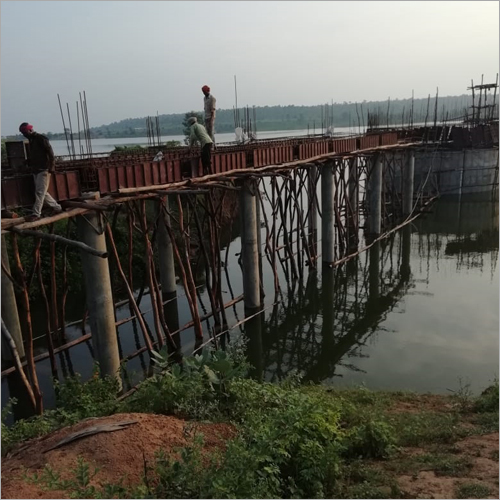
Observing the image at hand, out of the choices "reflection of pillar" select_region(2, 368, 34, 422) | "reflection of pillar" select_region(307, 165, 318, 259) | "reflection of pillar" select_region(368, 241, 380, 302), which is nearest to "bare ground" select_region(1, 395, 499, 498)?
"reflection of pillar" select_region(2, 368, 34, 422)

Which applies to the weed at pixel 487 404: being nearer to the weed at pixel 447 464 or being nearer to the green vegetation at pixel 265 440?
the green vegetation at pixel 265 440

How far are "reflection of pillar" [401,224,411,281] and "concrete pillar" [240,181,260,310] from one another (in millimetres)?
7822

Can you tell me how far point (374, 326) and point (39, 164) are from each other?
1085 cm

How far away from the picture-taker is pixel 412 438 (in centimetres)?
709

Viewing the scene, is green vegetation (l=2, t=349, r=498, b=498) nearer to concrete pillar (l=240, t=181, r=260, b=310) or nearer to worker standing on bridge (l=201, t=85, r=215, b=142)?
concrete pillar (l=240, t=181, r=260, b=310)

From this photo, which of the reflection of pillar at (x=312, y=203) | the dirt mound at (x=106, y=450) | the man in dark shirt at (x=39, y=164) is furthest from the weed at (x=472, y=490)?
the reflection of pillar at (x=312, y=203)

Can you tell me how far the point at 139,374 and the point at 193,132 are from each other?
20.3ft

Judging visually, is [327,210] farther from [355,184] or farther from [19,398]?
[19,398]

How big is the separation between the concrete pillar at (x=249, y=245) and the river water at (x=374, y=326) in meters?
0.85

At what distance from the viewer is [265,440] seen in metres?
5.87

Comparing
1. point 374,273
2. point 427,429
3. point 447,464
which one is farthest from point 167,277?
point 447,464

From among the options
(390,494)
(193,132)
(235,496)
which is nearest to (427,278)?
(193,132)

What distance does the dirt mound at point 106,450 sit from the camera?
205 inches

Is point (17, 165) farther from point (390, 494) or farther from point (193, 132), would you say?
point (390, 494)
